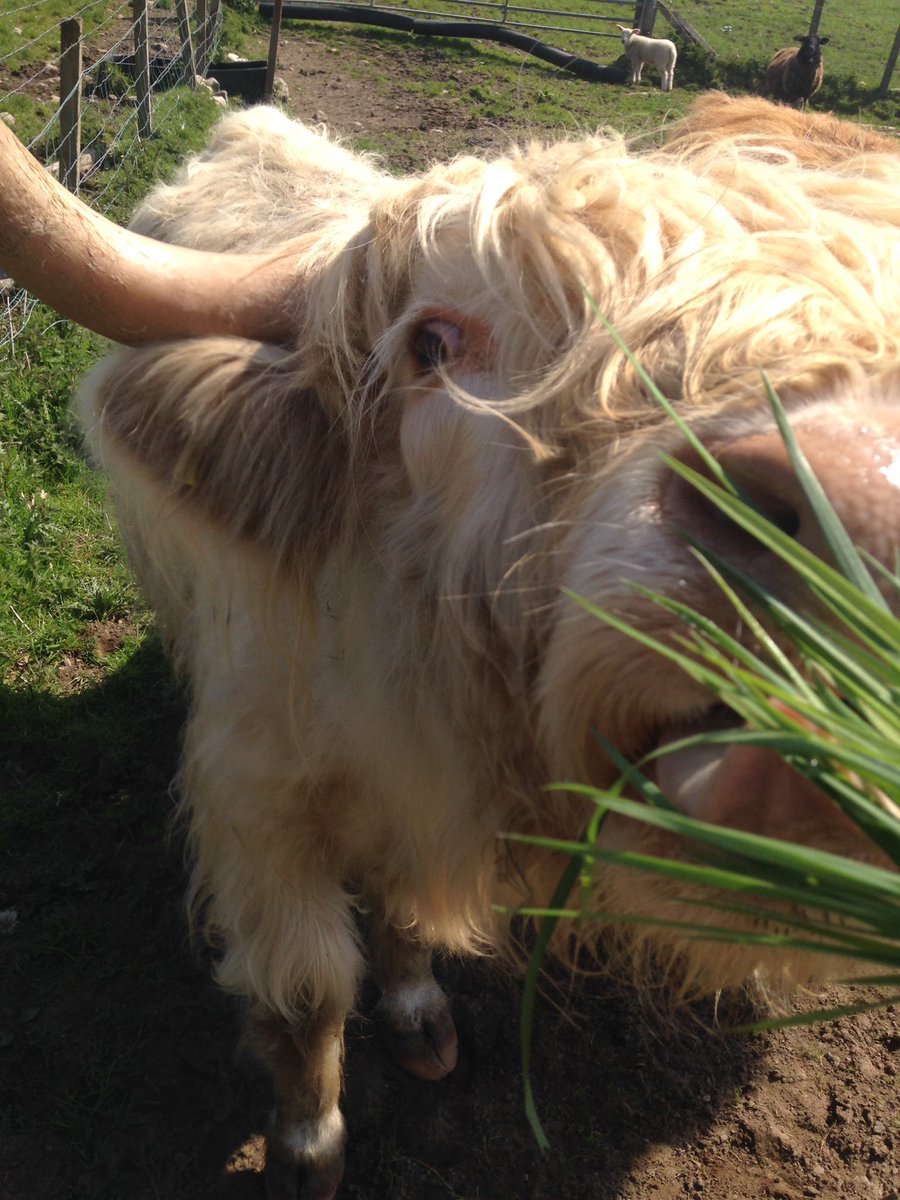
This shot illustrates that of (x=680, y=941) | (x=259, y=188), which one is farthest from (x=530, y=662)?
(x=259, y=188)

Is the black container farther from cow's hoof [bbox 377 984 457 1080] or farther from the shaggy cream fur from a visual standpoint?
cow's hoof [bbox 377 984 457 1080]

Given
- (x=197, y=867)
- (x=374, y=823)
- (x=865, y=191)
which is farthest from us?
(x=197, y=867)

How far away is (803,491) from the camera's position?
1221 mm

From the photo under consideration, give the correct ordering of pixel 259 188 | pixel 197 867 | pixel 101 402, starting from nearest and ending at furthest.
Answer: pixel 101 402
pixel 197 867
pixel 259 188

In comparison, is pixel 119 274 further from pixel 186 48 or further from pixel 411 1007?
pixel 186 48

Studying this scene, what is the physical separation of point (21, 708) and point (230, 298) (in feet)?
8.43

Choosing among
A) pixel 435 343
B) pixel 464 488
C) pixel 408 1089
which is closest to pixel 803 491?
pixel 464 488

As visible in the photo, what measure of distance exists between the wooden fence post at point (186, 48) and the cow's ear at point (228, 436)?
10.0m

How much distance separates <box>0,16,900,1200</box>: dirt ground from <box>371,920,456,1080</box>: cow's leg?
9 centimetres

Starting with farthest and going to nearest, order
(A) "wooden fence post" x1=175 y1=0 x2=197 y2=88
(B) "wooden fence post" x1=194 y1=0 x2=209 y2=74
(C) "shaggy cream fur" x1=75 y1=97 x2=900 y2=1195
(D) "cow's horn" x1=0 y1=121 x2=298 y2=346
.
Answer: (B) "wooden fence post" x1=194 y1=0 x2=209 y2=74
(A) "wooden fence post" x1=175 y1=0 x2=197 y2=88
(D) "cow's horn" x1=0 y1=121 x2=298 y2=346
(C) "shaggy cream fur" x1=75 y1=97 x2=900 y2=1195

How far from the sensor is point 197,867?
10.2 feet

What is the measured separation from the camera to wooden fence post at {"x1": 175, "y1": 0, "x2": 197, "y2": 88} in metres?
10.9

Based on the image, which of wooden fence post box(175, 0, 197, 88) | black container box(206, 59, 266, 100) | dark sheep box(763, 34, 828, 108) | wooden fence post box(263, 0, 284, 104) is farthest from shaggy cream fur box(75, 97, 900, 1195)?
dark sheep box(763, 34, 828, 108)

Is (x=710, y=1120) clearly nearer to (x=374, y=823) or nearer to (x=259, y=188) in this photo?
(x=374, y=823)
